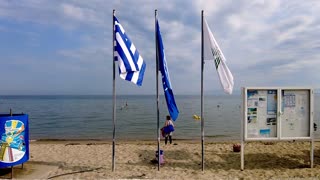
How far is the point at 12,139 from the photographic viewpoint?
8734 mm

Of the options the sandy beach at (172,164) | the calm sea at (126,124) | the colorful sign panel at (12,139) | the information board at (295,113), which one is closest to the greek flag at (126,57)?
the sandy beach at (172,164)

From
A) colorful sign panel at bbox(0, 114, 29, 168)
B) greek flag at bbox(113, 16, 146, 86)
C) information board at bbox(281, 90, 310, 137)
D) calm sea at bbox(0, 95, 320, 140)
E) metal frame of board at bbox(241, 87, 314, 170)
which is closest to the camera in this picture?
colorful sign panel at bbox(0, 114, 29, 168)

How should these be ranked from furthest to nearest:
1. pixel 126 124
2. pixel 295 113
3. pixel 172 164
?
pixel 126 124, pixel 172 164, pixel 295 113

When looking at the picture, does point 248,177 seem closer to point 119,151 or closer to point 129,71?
point 129,71

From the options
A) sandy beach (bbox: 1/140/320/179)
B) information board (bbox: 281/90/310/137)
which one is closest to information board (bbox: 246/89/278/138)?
information board (bbox: 281/90/310/137)

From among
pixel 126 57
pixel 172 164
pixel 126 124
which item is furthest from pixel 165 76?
pixel 126 124

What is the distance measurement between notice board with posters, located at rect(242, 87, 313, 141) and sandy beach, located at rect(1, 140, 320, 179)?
1.11m

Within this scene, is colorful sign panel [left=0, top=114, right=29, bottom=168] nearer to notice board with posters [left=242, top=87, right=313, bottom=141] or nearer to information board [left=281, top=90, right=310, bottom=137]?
notice board with posters [left=242, top=87, right=313, bottom=141]

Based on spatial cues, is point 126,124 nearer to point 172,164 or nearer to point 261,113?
point 172,164

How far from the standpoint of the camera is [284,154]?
12102 millimetres

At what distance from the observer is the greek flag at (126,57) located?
351 inches

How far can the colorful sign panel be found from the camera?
859 centimetres

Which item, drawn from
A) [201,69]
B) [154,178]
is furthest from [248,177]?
[201,69]

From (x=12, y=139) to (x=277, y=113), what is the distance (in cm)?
800
